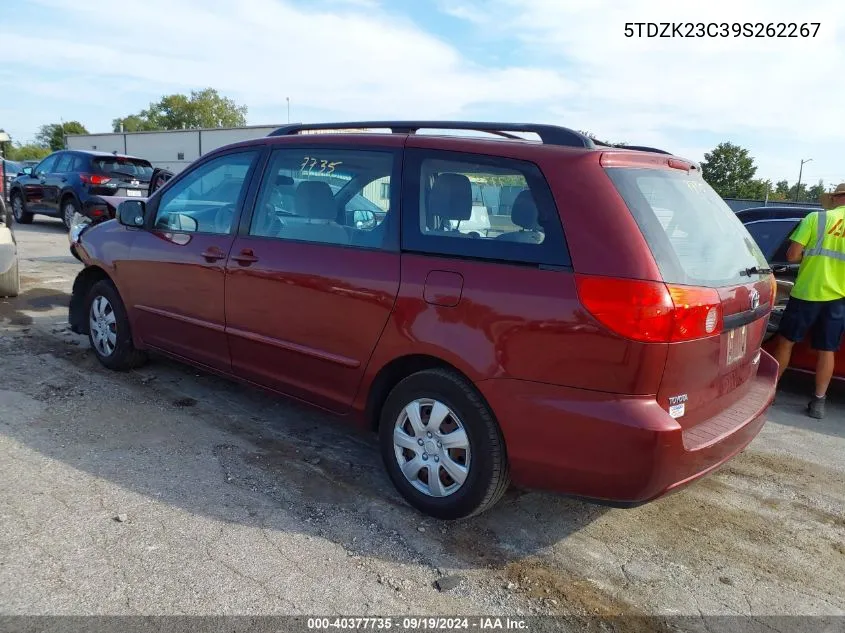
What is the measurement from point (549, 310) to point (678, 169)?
3.61ft

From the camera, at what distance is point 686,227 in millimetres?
2891

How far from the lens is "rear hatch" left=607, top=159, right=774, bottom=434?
102 inches

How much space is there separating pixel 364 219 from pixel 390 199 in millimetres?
207

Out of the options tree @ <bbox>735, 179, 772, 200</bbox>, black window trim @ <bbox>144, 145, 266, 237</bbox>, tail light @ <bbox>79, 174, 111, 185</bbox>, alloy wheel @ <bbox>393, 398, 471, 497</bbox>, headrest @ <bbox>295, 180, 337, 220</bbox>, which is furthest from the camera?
tree @ <bbox>735, 179, 772, 200</bbox>

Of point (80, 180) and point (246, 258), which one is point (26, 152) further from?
point (246, 258)

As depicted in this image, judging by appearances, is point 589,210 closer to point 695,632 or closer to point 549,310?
point 549,310

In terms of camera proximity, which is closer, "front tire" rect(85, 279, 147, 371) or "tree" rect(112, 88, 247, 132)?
"front tire" rect(85, 279, 147, 371)

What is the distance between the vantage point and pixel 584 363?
2596 millimetres

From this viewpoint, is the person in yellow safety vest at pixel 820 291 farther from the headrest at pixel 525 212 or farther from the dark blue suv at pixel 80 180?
the dark blue suv at pixel 80 180

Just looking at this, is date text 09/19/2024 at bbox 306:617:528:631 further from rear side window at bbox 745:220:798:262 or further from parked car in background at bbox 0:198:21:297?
parked car in background at bbox 0:198:21:297

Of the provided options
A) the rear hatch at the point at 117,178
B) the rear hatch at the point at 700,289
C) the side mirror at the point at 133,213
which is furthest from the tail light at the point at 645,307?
the rear hatch at the point at 117,178

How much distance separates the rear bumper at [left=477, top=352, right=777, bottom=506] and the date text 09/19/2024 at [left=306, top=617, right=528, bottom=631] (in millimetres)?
598

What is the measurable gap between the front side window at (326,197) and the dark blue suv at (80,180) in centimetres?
1074

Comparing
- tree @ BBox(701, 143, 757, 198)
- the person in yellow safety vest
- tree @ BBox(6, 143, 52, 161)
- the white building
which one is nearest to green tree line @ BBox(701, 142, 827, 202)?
tree @ BBox(701, 143, 757, 198)
